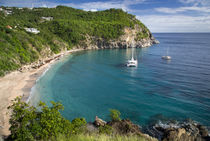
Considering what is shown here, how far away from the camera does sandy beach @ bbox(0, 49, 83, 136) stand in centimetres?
2214

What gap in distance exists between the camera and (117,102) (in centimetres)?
2995

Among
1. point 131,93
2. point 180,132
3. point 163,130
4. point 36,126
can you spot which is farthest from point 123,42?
point 36,126

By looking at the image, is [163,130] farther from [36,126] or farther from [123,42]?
[123,42]

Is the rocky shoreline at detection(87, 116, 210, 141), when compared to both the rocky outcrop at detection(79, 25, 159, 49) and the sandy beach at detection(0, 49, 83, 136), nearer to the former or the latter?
the sandy beach at detection(0, 49, 83, 136)

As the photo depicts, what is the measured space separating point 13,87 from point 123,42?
94.7 metres

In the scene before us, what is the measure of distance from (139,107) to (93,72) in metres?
26.5

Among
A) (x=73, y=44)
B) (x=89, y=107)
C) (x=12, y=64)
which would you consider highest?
(x=73, y=44)

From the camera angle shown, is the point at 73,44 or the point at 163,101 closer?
the point at 163,101

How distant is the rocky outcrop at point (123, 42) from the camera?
10900 cm

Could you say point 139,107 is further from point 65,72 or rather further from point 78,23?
point 78,23

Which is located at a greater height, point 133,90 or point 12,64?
point 12,64

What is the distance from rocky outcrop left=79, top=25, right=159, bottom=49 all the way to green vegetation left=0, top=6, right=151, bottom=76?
3.03 meters

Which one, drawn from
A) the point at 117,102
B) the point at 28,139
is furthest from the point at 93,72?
the point at 28,139

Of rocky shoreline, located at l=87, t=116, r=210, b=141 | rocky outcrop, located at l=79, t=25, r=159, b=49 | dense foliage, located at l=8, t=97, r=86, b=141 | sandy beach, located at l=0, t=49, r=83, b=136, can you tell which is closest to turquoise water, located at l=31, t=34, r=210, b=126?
rocky shoreline, located at l=87, t=116, r=210, b=141
